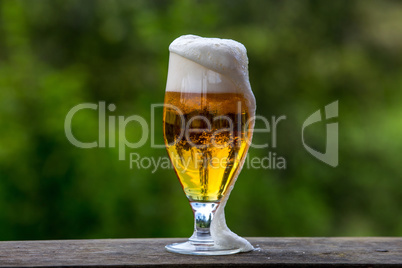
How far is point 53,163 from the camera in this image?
290 cm

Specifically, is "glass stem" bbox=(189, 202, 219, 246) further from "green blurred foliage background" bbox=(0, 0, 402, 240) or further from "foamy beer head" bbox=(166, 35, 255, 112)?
"green blurred foliage background" bbox=(0, 0, 402, 240)

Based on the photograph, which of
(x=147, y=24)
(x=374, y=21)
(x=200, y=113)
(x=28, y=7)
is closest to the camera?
(x=200, y=113)

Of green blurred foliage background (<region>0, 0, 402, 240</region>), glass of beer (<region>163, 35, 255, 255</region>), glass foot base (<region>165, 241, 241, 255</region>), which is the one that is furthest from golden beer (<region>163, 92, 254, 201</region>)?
green blurred foliage background (<region>0, 0, 402, 240</region>)

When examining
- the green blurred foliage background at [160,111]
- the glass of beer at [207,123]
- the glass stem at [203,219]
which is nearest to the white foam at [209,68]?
the glass of beer at [207,123]

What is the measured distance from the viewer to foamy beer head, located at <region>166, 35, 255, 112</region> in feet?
4.31

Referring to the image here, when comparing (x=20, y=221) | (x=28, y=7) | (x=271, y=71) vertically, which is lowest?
(x=20, y=221)

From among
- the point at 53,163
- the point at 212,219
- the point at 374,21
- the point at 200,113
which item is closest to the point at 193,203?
the point at 212,219

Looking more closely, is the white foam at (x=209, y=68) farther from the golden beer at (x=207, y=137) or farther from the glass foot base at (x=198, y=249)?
the glass foot base at (x=198, y=249)

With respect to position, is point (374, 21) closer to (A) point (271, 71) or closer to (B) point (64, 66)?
(A) point (271, 71)

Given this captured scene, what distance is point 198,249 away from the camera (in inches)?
50.1

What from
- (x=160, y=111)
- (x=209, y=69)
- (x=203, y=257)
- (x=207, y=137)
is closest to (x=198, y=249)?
(x=203, y=257)

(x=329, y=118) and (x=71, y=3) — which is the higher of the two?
(x=71, y=3)

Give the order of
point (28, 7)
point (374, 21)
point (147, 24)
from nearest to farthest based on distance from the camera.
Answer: point (147, 24), point (28, 7), point (374, 21)

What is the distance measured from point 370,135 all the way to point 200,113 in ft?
11.1
